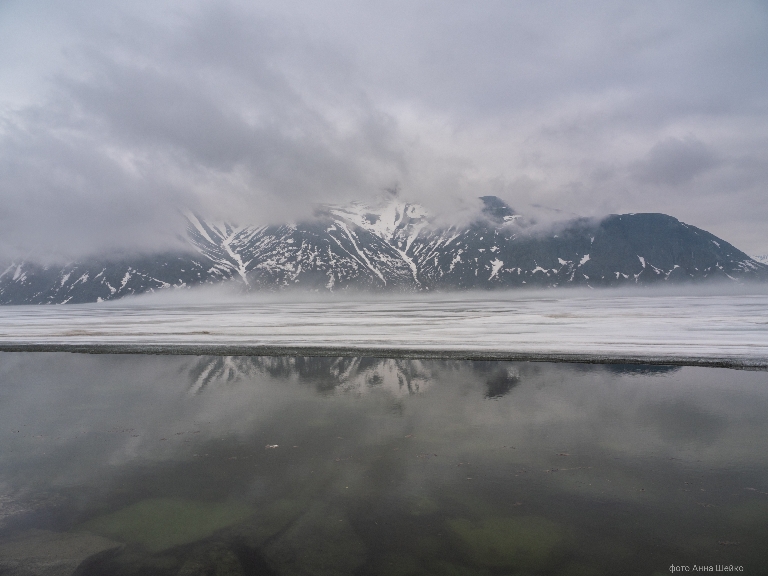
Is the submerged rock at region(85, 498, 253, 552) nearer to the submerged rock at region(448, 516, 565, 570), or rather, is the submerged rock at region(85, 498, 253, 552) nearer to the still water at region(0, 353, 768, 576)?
the still water at region(0, 353, 768, 576)

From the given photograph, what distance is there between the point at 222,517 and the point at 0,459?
10737 millimetres

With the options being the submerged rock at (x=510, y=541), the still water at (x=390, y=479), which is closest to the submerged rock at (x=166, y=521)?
the still water at (x=390, y=479)

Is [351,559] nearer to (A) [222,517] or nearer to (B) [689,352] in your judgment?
(A) [222,517]

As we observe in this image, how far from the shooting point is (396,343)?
4303cm

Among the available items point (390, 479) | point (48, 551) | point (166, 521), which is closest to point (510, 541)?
point (390, 479)

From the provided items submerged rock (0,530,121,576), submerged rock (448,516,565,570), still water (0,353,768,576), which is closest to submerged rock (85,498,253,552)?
still water (0,353,768,576)

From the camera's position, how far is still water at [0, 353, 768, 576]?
9898 mm

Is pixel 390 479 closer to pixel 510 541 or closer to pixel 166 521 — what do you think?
pixel 510 541

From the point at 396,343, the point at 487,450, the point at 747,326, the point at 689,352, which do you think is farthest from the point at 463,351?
the point at 747,326

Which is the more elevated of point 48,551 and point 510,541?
point 510,541

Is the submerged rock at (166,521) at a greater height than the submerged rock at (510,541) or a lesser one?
lesser

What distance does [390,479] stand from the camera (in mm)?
13570

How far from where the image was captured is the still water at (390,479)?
32.5 feet

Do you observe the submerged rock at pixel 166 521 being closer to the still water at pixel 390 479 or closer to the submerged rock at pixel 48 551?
the still water at pixel 390 479
